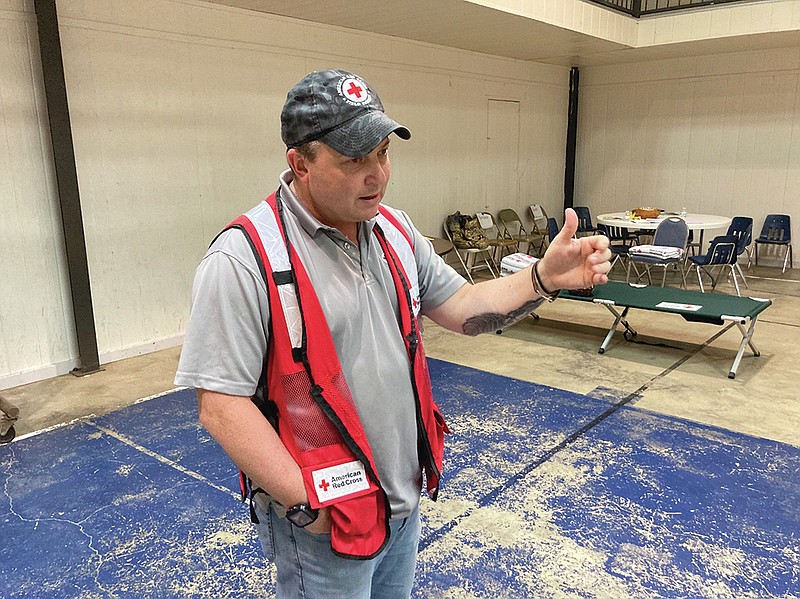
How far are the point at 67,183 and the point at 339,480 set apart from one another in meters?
4.22

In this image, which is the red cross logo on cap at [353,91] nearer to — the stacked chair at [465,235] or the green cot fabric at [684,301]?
the green cot fabric at [684,301]

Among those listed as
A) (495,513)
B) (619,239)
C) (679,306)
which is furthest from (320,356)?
(619,239)

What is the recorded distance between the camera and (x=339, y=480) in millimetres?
1204

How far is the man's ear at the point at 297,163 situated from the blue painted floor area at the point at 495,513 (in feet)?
5.87

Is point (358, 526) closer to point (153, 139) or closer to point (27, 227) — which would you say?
point (27, 227)

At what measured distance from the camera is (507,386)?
4547 mm

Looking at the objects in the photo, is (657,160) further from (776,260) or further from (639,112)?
(776,260)

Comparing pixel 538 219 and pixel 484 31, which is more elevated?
pixel 484 31

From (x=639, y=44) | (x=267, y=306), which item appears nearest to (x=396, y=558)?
(x=267, y=306)

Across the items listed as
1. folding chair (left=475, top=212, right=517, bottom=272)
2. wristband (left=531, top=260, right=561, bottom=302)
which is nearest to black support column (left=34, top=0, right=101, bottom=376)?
wristband (left=531, top=260, right=561, bottom=302)

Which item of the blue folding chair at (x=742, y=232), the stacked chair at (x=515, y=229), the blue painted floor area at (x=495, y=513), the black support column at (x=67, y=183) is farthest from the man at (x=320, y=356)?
the stacked chair at (x=515, y=229)

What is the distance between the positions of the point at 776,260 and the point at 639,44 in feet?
11.9

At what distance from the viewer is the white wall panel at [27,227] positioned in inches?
171

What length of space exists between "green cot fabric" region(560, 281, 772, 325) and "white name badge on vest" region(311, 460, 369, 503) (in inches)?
163
